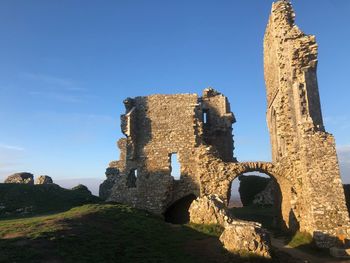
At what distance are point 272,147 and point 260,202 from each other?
9.11 m

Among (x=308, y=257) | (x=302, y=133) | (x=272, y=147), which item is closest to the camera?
(x=308, y=257)

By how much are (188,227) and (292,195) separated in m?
6.93

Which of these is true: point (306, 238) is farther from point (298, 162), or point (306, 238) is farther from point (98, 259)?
point (98, 259)

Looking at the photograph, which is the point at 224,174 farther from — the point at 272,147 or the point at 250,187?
the point at 250,187

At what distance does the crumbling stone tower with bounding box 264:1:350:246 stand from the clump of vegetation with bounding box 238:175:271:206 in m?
10.9

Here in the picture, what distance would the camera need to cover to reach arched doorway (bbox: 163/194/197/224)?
25.6 metres

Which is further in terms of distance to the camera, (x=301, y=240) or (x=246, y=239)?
(x=301, y=240)

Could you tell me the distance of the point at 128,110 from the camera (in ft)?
85.9

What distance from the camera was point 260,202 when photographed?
33.4m

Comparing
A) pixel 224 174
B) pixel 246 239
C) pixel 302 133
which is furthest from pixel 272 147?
pixel 246 239

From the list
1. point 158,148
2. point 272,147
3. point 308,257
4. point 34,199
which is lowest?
point 308,257

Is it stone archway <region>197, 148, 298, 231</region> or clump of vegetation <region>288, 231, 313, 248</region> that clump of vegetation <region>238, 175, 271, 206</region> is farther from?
clump of vegetation <region>288, 231, 313, 248</region>

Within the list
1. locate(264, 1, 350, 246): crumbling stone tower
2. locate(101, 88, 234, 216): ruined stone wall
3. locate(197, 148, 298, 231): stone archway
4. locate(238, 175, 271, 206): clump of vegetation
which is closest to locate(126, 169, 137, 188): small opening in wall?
locate(101, 88, 234, 216): ruined stone wall

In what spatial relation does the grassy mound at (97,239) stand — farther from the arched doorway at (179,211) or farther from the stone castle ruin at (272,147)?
the arched doorway at (179,211)
